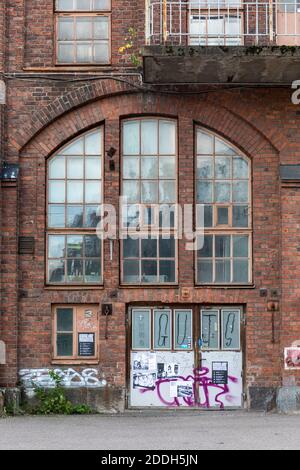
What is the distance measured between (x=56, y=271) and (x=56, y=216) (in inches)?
41.8

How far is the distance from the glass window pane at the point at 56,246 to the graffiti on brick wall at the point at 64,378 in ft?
7.18

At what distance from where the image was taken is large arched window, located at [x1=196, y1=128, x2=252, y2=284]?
18344mm

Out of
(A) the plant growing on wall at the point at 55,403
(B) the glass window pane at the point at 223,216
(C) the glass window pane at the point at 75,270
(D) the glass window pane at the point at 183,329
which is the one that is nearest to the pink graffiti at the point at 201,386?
(D) the glass window pane at the point at 183,329

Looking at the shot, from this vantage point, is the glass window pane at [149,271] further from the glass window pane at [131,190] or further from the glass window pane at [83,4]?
the glass window pane at [83,4]

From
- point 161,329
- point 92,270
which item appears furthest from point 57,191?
point 161,329

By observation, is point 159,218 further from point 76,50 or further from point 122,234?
point 76,50

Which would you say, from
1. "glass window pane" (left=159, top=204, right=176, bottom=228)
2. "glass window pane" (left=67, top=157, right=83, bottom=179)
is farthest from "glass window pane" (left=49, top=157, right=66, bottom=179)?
"glass window pane" (left=159, top=204, right=176, bottom=228)

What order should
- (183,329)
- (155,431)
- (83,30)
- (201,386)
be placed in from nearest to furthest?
(155,431) < (201,386) < (183,329) < (83,30)

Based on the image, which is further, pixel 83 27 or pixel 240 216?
pixel 83 27

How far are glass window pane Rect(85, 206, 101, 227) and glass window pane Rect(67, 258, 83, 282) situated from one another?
742mm

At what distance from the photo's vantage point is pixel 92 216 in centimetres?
1845

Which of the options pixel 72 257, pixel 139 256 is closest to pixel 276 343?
pixel 139 256

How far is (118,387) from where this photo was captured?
18.0 meters

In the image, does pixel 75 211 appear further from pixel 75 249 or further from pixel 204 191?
pixel 204 191
